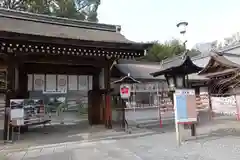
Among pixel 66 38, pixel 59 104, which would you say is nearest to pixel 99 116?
pixel 66 38

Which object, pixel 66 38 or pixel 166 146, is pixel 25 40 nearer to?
pixel 66 38

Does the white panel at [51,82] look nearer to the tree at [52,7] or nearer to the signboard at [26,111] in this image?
the signboard at [26,111]

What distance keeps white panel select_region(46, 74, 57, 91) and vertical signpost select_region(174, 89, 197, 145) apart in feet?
16.6

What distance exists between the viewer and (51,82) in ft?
28.0

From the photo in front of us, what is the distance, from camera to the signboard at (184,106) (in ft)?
20.9

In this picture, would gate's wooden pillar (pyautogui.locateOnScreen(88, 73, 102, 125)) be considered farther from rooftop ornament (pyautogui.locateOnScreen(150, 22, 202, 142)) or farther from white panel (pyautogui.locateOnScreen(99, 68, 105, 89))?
rooftop ornament (pyautogui.locateOnScreen(150, 22, 202, 142))

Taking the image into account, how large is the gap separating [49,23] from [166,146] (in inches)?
331

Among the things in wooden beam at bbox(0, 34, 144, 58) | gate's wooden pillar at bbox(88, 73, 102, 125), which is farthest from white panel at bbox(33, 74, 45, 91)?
gate's wooden pillar at bbox(88, 73, 102, 125)

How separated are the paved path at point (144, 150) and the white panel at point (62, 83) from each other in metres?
2.83

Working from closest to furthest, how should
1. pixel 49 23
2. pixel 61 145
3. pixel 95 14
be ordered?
pixel 61 145 < pixel 49 23 < pixel 95 14

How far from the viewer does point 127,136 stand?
7414mm

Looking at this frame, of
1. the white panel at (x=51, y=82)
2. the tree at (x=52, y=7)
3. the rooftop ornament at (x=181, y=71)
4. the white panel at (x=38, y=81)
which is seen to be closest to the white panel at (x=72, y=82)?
the white panel at (x=51, y=82)

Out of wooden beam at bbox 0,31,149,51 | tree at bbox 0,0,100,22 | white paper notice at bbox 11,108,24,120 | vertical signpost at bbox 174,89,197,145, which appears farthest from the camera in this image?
tree at bbox 0,0,100,22

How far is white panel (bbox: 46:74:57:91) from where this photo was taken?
8.48 m
